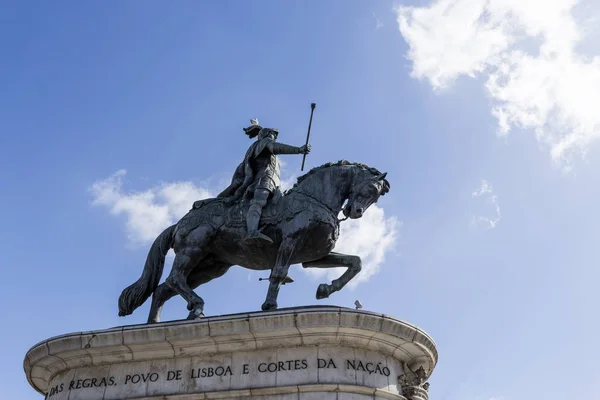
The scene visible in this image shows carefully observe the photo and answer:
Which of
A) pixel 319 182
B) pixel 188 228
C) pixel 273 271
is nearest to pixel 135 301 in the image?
pixel 188 228

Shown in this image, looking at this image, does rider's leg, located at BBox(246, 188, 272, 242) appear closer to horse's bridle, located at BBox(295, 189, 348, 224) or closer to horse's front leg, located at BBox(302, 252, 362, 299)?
horse's bridle, located at BBox(295, 189, 348, 224)

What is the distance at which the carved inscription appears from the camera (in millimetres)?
11984

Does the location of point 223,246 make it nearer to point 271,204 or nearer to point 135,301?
point 271,204

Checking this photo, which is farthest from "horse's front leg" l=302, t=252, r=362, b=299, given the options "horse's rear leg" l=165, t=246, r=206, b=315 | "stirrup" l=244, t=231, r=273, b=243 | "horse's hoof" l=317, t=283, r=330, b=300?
"horse's rear leg" l=165, t=246, r=206, b=315

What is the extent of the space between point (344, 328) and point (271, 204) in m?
3.69

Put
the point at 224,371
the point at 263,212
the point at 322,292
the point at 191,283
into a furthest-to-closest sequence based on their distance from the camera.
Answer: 1. the point at 191,283
2. the point at 263,212
3. the point at 322,292
4. the point at 224,371

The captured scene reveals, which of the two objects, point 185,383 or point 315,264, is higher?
point 315,264

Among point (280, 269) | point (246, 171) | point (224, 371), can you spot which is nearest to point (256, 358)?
point (224, 371)

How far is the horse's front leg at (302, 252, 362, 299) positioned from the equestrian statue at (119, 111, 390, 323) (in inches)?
0.8

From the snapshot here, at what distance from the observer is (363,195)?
14312 mm

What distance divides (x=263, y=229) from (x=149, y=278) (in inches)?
117

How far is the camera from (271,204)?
14711mm

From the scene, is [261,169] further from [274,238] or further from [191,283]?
[191,283]

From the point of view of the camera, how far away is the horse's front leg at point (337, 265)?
14227 millimetres
